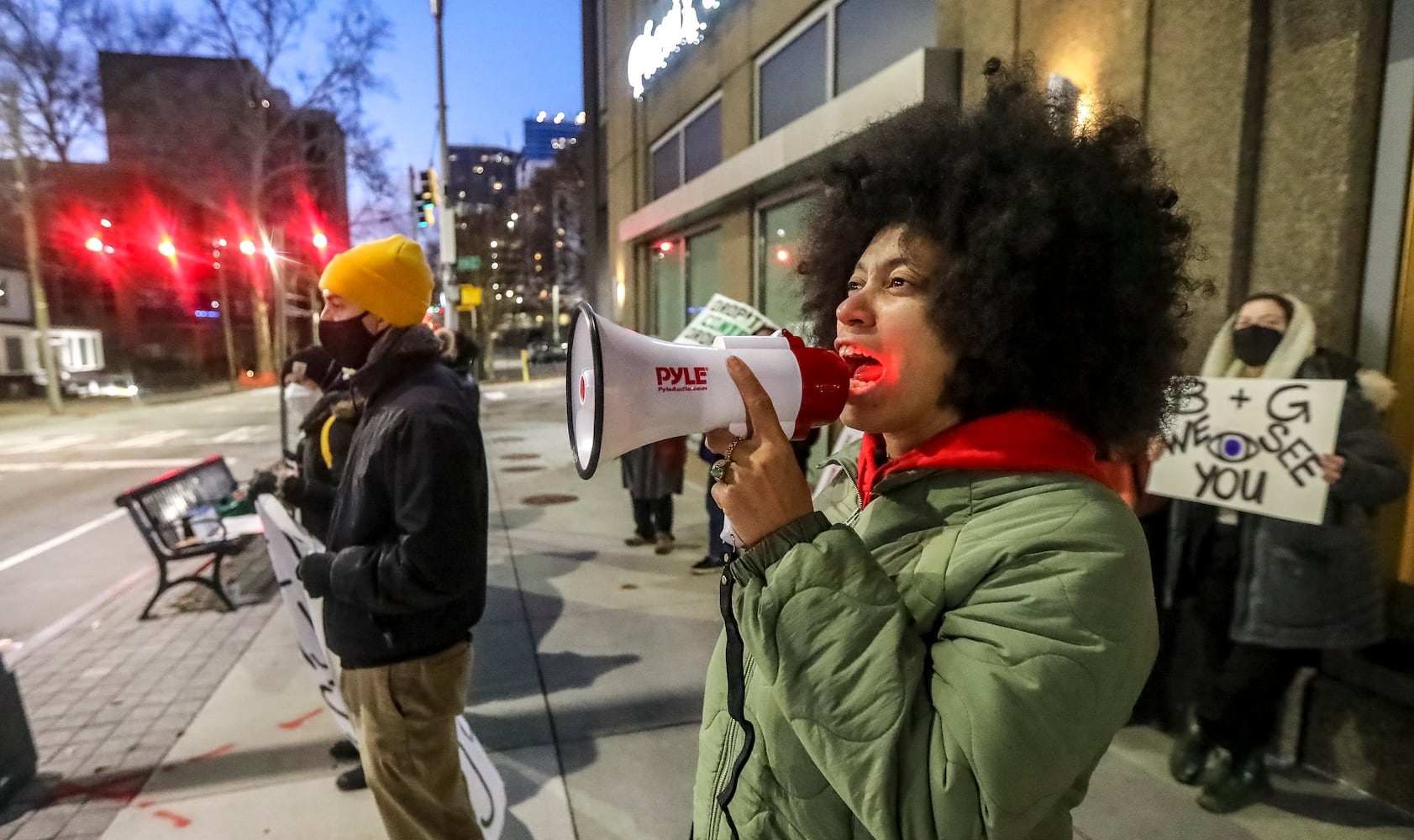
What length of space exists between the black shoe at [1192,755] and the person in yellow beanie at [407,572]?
111 inches

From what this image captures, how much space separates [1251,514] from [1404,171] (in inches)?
56.7

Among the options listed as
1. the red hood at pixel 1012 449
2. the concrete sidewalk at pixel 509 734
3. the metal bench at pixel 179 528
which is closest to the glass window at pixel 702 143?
the concrete sidewalk at pixel 509 734

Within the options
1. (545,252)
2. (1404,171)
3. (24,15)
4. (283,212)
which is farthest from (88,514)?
(545,252)

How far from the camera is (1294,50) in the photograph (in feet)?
10.7

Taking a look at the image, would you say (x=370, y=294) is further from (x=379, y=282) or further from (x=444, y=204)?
(x=444, y=204)

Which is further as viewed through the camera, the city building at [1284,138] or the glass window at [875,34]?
the glass window at [875,34]

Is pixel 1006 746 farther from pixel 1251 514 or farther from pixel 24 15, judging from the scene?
pixel 24 15

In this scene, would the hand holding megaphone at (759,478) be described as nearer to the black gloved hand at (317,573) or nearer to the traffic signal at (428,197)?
the black gloved hand at (317,573)

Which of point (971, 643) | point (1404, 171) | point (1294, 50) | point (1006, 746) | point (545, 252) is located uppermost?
point (545, 252)

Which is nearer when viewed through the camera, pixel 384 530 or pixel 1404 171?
pixel 384 530

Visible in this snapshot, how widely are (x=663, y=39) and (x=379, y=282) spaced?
846cm

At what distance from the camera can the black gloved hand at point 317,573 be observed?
2.28 meters

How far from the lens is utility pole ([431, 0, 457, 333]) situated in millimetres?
15469

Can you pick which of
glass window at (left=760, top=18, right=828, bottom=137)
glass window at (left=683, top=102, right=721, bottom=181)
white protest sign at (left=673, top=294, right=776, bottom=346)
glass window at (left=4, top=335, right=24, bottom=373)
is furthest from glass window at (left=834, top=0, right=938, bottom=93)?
glass window at (left=4, top=335, right=24, bottom=373)
